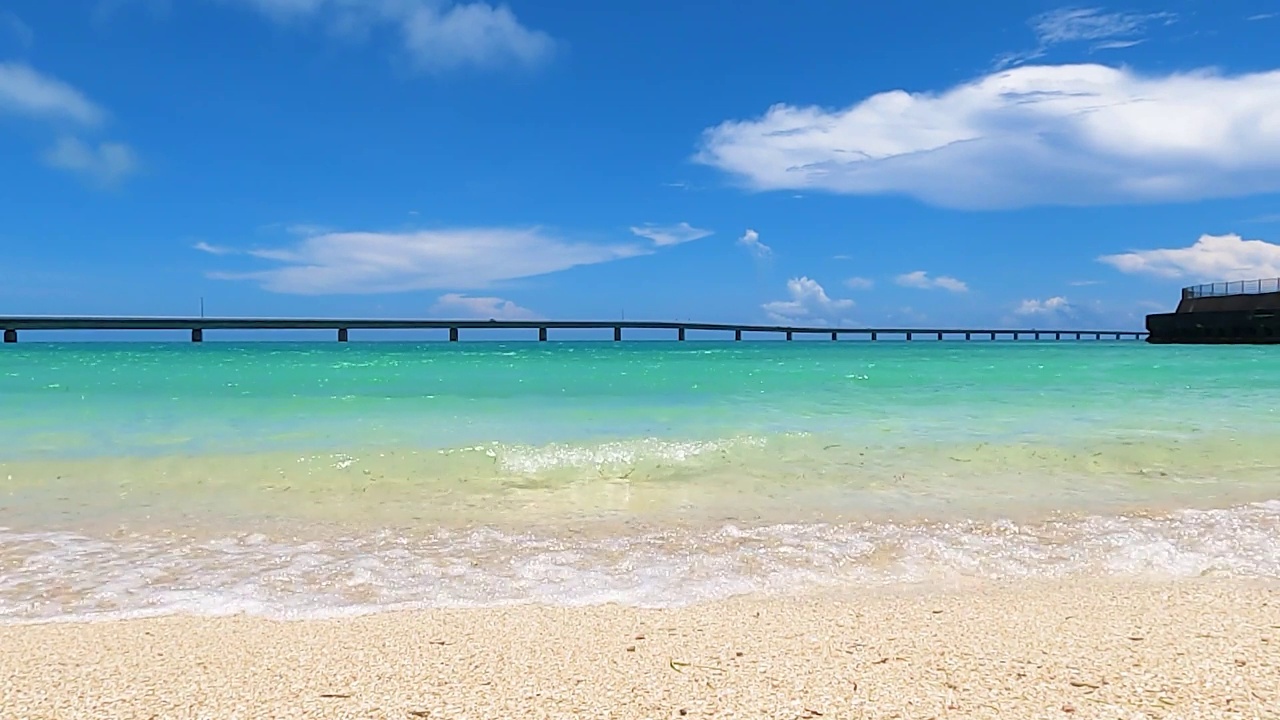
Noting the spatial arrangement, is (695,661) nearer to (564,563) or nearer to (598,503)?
(564,563)

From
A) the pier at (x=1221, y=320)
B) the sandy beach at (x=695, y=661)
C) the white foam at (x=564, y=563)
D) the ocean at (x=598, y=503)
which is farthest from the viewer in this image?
the pier at (x=1221, y=320)

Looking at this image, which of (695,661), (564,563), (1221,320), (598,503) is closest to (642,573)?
(564,563)

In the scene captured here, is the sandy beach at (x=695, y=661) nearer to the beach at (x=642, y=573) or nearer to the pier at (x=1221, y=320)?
the beach at (x=642, y=573)

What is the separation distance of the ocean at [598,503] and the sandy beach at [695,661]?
0.48 m

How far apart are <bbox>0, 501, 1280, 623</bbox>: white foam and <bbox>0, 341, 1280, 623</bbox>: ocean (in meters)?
0.02

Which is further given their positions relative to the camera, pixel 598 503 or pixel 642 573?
pixel 598 503

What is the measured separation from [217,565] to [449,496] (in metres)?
2.33

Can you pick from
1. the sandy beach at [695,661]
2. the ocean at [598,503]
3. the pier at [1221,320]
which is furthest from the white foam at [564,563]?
the pier at [1221,320]

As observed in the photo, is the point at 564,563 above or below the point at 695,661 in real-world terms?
below

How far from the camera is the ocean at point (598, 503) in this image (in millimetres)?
4473

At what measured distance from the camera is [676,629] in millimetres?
3516

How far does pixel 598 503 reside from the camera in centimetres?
669

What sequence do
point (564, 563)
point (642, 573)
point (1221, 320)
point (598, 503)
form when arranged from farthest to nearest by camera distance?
point (1221, 320)
point (598, 503)
point (564, 563)
point (642, 573)

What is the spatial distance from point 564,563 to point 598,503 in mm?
1848
